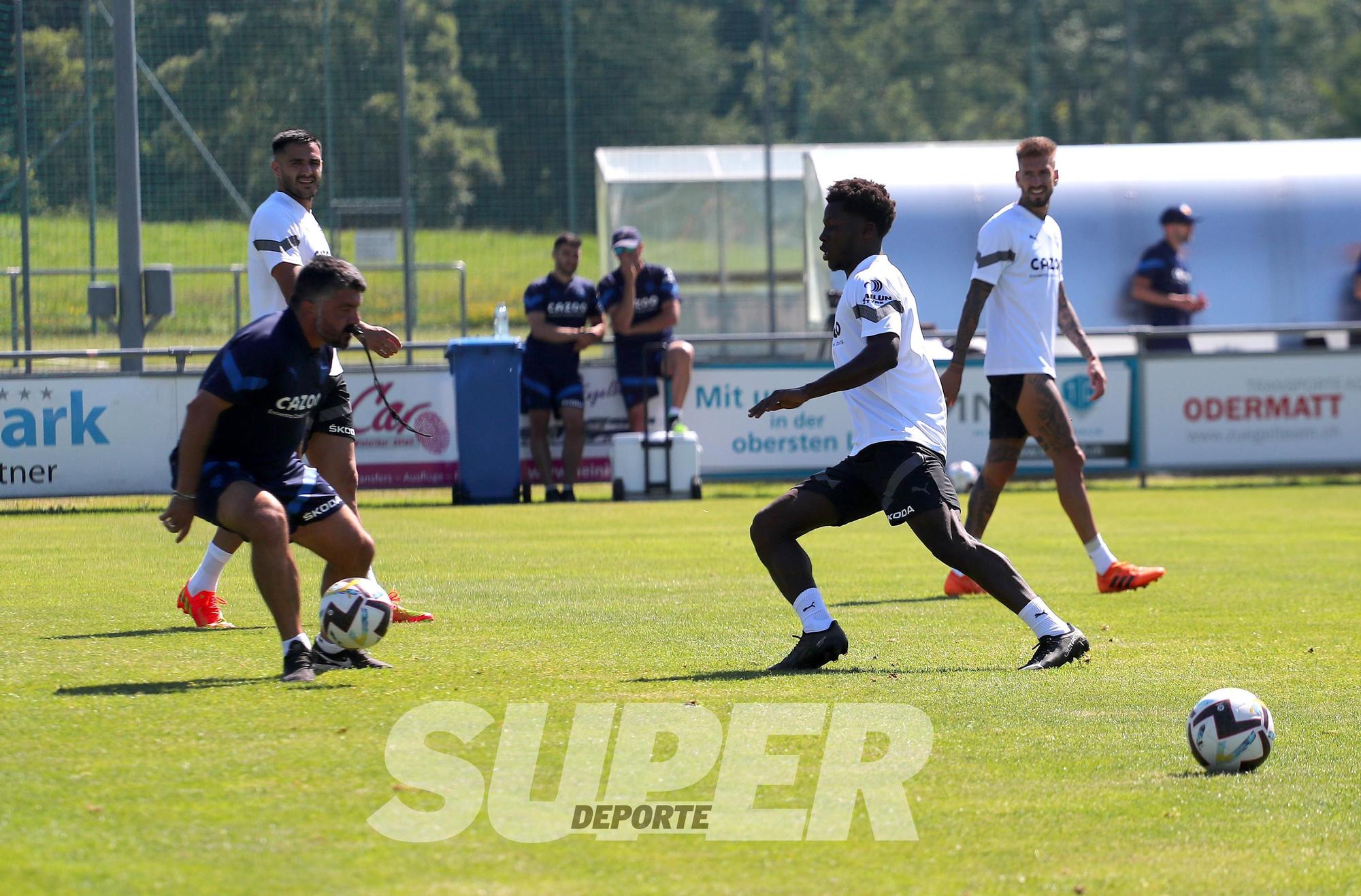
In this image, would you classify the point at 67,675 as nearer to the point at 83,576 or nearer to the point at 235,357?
the point at 235,357

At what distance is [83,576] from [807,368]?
8.93 metres

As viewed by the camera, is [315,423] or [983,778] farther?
[315,423]

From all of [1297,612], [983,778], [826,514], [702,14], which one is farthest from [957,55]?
[983,778]

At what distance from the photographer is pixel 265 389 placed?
6.73 m

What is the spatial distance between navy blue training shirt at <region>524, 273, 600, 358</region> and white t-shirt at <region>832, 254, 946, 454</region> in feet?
32.4

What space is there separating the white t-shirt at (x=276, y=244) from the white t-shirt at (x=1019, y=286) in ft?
12.2

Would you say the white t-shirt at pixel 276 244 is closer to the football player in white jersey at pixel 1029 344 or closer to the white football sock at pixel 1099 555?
the football player in white jersey at pixel 1029 344

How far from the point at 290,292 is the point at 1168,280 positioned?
14.3m

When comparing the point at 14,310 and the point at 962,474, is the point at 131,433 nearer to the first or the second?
the point at 14,310

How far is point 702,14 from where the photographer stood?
25.8 m

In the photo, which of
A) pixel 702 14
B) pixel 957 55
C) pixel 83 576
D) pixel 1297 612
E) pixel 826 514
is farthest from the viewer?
pixel 957 55

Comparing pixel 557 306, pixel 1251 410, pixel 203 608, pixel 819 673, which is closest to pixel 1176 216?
pixel 1251 410

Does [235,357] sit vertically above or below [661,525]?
above

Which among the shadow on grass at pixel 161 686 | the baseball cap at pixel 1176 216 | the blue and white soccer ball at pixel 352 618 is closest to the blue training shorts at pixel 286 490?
the blue and white soccer ball at pixel 352 618
